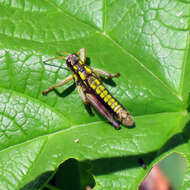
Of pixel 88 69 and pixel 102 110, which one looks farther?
pixel 88 69

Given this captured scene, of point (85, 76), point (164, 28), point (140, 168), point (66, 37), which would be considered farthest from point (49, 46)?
point (140, 168)

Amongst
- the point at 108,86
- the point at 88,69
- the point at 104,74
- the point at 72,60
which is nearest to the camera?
the point at 104,74

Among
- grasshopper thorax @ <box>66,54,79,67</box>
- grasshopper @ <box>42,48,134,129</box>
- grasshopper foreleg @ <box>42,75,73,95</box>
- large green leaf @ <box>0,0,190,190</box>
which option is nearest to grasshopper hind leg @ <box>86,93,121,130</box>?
grasshopper @ <box>42,48,134,129</box>

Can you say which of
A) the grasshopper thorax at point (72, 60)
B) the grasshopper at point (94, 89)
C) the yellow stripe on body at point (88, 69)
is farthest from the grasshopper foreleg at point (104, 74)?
the grasshopper thorax at point (72, 60)

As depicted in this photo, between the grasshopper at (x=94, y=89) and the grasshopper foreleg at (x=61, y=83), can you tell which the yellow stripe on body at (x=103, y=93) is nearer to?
the grasshopper at (x=94, y=89)

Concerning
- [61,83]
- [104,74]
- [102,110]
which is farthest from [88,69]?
[102,110]

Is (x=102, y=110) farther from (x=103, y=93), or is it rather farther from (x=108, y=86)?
(x=108, y=86)
